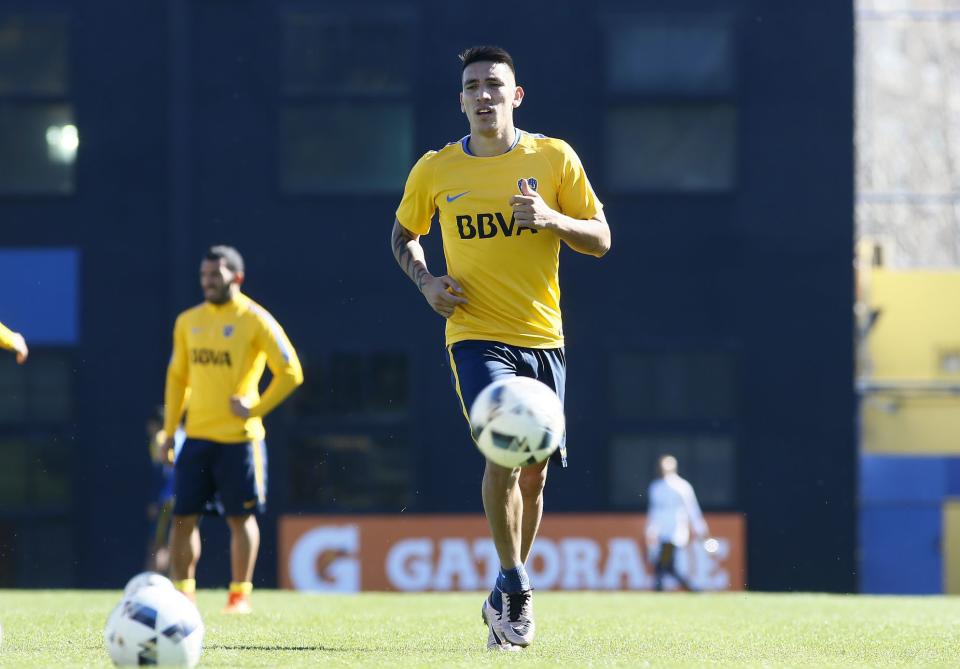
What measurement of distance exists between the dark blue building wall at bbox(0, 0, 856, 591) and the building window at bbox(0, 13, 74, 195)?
136 mm

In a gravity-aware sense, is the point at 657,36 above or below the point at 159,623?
above

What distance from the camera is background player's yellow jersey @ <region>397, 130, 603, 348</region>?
277 inches

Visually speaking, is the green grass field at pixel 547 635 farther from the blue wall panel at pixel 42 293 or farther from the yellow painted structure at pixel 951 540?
the yellow painted structure at pixel 951 540

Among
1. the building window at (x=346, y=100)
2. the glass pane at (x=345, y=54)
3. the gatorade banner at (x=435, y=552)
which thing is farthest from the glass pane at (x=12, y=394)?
the glass pane at (x=345, y=54)

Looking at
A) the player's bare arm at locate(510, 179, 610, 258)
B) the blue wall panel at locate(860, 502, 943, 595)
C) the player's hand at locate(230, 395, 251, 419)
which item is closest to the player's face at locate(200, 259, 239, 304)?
the player's hand at locate(230, 395, 251, 419)

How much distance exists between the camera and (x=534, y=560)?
15648mm

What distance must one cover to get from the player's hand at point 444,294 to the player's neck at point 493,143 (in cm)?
58

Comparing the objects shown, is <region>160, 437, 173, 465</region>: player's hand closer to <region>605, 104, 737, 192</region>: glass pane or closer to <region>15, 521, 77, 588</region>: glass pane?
<region>15, 521, 77, 588</region>: glass pane

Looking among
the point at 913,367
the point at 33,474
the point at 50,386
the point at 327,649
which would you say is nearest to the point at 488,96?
the point at 327,649

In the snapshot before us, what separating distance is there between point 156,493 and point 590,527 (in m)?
4.06

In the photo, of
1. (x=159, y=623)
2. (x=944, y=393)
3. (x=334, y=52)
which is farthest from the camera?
(x=944, y=393)

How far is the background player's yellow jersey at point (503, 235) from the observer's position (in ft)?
Result: 23.1

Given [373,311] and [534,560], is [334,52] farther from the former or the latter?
[534,560]

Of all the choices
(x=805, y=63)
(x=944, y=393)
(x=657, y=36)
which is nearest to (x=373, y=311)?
(x=657, y=36)
